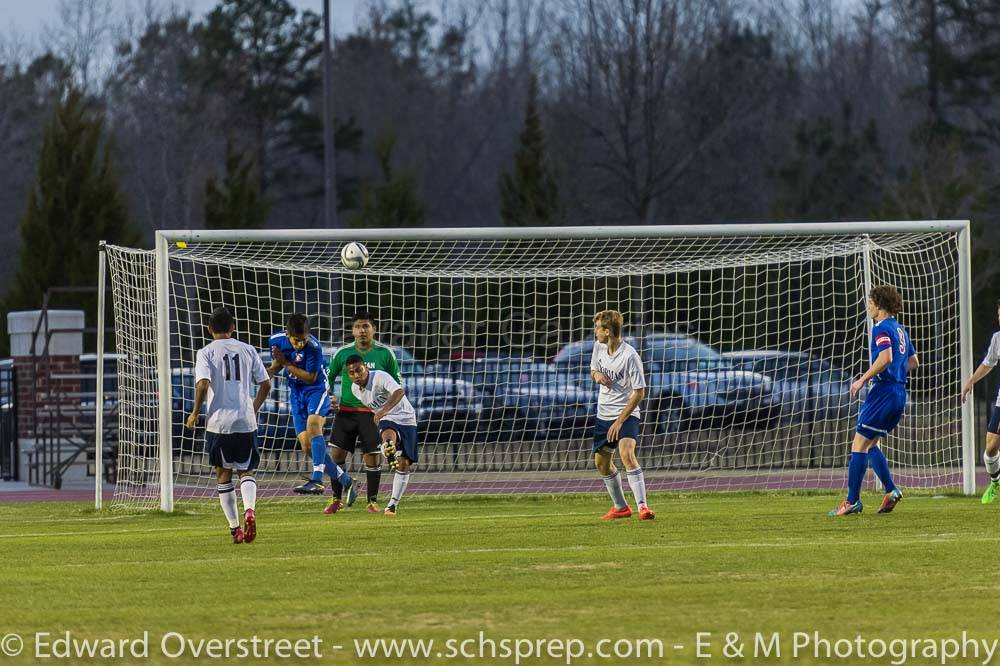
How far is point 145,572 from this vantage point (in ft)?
32.7

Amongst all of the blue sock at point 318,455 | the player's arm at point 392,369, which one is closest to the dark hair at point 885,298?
the player's arm at point 392,369

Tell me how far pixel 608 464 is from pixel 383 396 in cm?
249

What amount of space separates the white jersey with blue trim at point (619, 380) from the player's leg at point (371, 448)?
8.18ft

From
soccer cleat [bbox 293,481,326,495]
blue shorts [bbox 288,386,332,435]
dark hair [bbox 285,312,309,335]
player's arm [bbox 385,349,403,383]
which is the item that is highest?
dark hair [bbox 285,312,309,335]

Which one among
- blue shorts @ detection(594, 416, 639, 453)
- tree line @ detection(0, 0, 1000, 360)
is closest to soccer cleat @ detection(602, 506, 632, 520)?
blue shorts @ detection(594, 416, 639, 453)

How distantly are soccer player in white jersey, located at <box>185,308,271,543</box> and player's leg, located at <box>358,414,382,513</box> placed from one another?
9.17 feet

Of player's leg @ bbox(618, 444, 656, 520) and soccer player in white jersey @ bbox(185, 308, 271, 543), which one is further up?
soccer player in white jersey @ bbox(185, 308, 271, 543)

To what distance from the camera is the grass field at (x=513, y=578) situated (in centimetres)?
758

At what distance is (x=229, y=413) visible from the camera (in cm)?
1152

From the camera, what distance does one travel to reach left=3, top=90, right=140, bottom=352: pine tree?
30.7 meters

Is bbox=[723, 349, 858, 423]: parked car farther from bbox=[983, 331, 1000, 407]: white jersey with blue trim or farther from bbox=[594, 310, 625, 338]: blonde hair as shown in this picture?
bbox=[594, 310, 625, 338]: blonde hair

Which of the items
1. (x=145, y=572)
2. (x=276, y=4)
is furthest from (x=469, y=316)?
(x=276, y=4)

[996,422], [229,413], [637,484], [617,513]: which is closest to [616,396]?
[637,484]

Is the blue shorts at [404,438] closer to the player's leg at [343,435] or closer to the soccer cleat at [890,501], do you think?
the player's leg at [343,435]
